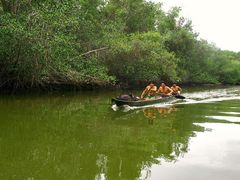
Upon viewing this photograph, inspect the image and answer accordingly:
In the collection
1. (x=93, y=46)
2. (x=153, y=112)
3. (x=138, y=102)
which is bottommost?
(x=153, y=112)

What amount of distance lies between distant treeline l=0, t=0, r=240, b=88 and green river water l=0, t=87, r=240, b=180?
19.3ft

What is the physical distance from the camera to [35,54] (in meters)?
20.6

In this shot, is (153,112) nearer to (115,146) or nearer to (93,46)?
(115,146)

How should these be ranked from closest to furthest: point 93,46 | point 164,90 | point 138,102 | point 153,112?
point 153,112, point 138,102, point 164,90, point 93,46

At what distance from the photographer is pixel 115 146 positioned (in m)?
9.47

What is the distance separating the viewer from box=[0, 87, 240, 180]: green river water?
288 inches

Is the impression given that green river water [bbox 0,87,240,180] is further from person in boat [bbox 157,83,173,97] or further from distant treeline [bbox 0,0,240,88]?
person in boat [bbox 157,83,173,97]

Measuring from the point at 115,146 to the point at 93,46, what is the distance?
68.3 feet

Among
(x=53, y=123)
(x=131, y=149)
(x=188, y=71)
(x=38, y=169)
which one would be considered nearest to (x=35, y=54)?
(x=53, y=123)

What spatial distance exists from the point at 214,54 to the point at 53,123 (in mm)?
46797

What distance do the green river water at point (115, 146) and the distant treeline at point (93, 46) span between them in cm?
587

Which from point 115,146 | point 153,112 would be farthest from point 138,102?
point 115,146

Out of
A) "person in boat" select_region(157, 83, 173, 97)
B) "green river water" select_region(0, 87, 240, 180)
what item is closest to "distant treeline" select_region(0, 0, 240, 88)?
"person in boat" select_region(157, 83, 173, 97)

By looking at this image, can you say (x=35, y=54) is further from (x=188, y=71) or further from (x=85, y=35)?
(x=188, y=71)
